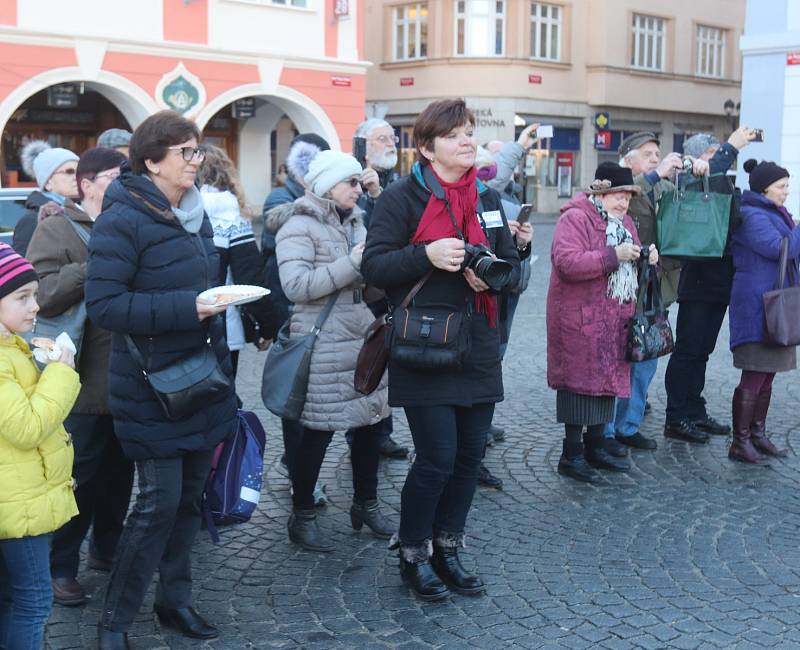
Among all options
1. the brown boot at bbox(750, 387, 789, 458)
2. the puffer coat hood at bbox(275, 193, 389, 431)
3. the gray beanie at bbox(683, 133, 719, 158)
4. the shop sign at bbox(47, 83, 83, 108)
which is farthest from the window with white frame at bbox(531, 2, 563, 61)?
the puffer coat hood at bbox(275, 193, 389, 431)

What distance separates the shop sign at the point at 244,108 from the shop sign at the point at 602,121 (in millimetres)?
15019

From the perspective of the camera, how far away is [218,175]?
577 centimetres

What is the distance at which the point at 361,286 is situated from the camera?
16.8 feet

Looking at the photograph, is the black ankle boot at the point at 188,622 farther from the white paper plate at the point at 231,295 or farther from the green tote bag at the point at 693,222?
the green tote bag at the point at 693,222

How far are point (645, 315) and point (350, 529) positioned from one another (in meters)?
2.14

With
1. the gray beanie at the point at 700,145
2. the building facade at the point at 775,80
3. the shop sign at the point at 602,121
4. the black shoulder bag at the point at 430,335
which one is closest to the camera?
the black shoulder bag at the point at 430,335

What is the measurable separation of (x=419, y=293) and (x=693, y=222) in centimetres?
297

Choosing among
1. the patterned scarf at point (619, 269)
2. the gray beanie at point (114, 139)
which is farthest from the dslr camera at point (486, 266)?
the gray beanie at point (114, 139)

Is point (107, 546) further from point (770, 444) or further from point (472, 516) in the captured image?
point (770, 444)

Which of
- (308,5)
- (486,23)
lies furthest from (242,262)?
(486,23)

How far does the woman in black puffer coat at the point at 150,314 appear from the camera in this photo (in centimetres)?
376

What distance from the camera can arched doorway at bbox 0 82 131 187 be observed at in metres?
25.8

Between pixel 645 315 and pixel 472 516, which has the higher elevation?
pixel 645 315

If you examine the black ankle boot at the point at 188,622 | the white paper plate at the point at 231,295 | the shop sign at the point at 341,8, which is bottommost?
the black ankle boot at the point at 188,622
